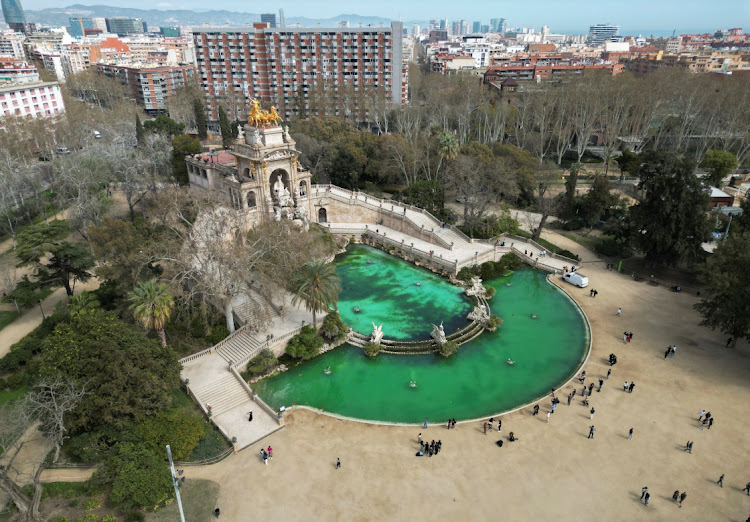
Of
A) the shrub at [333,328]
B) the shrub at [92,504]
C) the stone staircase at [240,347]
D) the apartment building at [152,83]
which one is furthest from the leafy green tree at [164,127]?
the shrub at [92,504]

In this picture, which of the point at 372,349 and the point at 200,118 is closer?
the point at 372,349

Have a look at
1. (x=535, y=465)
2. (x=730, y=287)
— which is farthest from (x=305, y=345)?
(x=730, y=287)

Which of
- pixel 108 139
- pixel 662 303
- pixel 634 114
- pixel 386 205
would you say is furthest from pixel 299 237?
pixel 634 114

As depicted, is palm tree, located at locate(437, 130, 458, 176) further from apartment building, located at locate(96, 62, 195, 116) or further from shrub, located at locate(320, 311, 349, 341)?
apartment building, located at locate(96, 62, 195, 116)

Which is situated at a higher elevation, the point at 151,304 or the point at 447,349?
the point at 151,304

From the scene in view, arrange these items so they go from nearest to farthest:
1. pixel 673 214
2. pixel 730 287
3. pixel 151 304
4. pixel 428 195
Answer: pixel 151 304 < pixel 730 287 < pixel 673 214 < pixel 428 195

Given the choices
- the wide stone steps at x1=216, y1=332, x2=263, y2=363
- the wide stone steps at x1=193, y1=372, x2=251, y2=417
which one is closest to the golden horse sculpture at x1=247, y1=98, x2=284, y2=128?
the wide stone steps at x1=216, y1=332, x2=263, y2=363

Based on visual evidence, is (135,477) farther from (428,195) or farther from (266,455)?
(428,195)

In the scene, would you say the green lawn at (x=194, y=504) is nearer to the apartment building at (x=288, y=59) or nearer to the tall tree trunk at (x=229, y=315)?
the tall tree trunk at (x=229, y=315)
